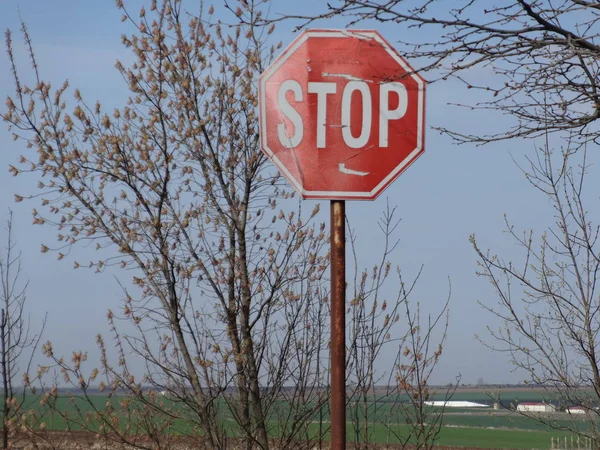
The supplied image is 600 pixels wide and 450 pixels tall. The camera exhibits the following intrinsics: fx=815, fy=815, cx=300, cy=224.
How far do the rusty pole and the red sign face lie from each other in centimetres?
13

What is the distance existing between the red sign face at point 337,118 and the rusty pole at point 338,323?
129mm

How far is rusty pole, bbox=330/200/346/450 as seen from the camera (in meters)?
3.45

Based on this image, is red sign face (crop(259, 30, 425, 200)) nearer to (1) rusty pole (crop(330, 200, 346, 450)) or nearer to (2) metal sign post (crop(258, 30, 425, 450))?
(2) metal sign post (crop(258, 30, 425, 450))

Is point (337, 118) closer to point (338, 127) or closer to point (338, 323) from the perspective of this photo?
point (338, 127)

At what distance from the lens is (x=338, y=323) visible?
3.46 meters

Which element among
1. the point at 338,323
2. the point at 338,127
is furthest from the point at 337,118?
the point at 338,323

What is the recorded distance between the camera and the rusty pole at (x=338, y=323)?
3.45 metres

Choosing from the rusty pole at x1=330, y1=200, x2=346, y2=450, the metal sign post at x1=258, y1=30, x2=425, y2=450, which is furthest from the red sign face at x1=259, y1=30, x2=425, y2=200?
the rusty pole at x1=330, y1=200, x2=346, y2=450

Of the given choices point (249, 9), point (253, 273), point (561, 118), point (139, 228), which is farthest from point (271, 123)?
point (249, 9)

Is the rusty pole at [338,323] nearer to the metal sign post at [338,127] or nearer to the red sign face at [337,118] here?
the metal sign post at [338,127]

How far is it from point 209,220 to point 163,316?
1.11 metres

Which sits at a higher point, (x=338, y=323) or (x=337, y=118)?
(x=337, y=118)

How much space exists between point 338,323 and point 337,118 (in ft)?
2.88

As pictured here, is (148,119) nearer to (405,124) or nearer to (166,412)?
(166,412)
